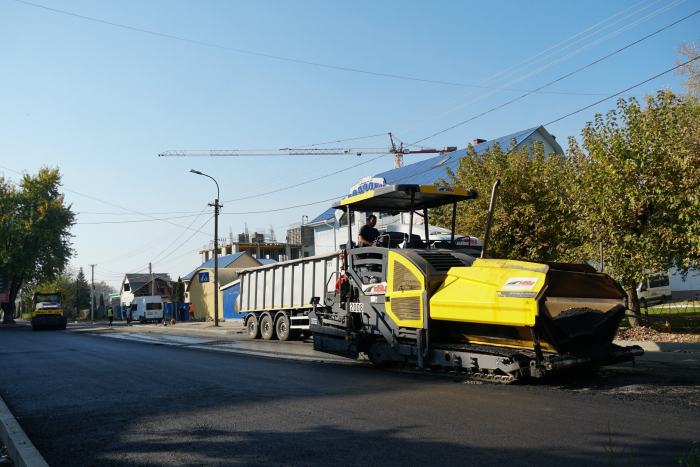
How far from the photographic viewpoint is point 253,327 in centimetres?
1914

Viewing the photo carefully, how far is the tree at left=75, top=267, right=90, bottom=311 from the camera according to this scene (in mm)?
92250

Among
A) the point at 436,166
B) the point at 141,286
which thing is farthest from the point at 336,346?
the point at 141,286

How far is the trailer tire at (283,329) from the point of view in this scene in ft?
55.5

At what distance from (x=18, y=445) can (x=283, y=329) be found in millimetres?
12461

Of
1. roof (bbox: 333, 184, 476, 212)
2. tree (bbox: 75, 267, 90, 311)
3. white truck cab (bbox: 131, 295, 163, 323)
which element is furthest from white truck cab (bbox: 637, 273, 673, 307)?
tree (bbox: 75, 267, 90, 311)

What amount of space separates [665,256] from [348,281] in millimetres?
7791

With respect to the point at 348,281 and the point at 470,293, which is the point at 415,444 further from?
the point at 348,281

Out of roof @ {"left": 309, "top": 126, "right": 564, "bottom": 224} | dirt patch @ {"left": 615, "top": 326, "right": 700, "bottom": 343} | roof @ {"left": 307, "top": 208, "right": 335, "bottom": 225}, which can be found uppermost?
roof @ {"left": 309, "top": 126, "right": 564, "bottom": 224}

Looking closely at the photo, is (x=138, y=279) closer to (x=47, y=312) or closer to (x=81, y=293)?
(x=81, y=293)

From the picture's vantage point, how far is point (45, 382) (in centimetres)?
947

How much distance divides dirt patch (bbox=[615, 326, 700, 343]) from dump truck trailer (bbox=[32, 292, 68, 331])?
35445mm

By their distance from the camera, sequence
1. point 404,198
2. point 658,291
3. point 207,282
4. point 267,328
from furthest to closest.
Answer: point 207,282, point 658,291, point 267,328, point 404,198

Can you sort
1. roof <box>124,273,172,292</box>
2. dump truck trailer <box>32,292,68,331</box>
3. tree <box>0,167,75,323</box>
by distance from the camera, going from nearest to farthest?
dump truck trailer <box>32,292,68,331</box>, tree <box>0,167,75,323</box>, roof <box>124,273,172,292</box>

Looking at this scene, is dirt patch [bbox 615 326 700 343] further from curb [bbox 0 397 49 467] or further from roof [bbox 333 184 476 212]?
curb [bbox 0 397 49 467]
